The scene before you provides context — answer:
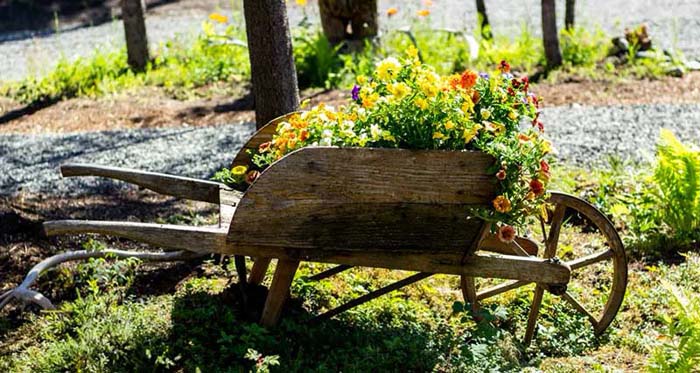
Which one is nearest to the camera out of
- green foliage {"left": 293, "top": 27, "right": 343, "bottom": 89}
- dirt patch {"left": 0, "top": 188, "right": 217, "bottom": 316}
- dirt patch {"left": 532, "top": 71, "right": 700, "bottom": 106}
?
dirt patch {"left": 0, "top": 188, "right": 217, "bottom": 316}

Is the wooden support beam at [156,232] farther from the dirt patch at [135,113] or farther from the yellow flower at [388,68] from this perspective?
the dirt patch at [135,113]

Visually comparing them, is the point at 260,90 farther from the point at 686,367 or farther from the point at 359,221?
the point at 686,367

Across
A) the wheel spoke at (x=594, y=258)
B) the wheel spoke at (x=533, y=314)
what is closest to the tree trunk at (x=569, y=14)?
the wheel spoke at (x=594, y=258)

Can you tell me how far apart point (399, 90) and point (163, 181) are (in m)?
1.31

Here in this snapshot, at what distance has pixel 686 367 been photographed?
354cm

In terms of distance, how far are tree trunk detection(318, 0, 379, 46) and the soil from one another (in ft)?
3.95

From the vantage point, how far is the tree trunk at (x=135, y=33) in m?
9.88

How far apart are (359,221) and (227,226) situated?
57 centimetres

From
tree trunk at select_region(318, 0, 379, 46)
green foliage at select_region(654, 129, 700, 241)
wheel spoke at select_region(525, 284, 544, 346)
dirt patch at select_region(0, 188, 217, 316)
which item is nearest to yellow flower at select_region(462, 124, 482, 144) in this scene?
wheel spoke at select_region(525, 284, 544, 346)

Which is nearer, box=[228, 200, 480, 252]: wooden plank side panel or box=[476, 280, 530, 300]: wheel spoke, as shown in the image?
box=[228, 200, 480, 252]: wooden plank side panel

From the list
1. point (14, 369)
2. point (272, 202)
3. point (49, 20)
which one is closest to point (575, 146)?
point (272, 202)

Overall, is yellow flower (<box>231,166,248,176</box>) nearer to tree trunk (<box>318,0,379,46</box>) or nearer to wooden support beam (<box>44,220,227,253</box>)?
wooden support beam (<box>44,220,227,253</box>)

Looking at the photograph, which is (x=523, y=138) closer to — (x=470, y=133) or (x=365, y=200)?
(x=470, y=133)

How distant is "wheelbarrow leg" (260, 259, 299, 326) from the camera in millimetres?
3926
